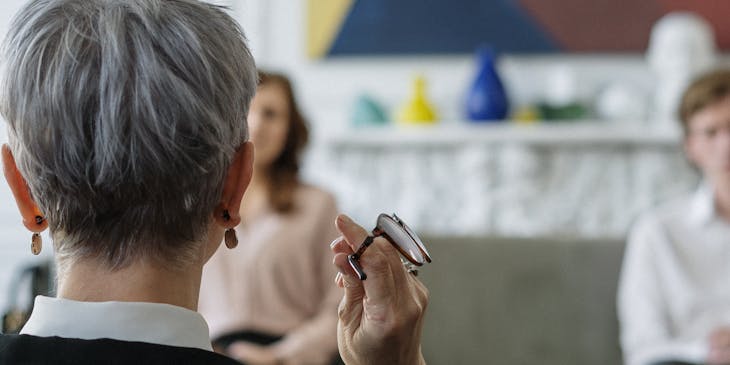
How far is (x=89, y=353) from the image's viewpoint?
896 mm

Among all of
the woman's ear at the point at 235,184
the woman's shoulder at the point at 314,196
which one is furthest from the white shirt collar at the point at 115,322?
the woman's shoulder at the point at 314,196

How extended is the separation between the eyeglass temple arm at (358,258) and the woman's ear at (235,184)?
0.13 m

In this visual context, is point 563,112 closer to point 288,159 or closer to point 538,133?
point 538,133

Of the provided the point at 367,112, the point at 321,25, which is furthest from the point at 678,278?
the point at 321,25

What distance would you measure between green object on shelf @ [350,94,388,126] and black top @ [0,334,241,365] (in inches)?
112

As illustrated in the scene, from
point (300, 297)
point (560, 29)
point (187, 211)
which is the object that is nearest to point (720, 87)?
point (560, 29)

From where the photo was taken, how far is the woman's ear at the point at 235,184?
40.7 inches

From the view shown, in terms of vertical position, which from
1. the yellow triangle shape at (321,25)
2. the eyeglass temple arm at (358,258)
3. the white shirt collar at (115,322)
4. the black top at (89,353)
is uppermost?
the yellow triangle shape at (321,25)

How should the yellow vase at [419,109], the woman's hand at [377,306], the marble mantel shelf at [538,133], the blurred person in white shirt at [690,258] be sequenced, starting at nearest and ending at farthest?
the woman's hand at [377,306], the blurred person in white shirt at [690,258], the marble mantel shelf at [538,133], the yellow vase at [419,109]

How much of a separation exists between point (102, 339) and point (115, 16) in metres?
0.30

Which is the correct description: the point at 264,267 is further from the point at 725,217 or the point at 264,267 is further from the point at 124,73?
the point at 124,73

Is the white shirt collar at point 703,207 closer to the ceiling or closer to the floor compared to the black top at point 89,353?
closer to the floor

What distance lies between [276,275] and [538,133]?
1.17m

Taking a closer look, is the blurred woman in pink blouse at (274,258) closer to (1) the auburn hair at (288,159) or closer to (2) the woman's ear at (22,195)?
(1) the auburn hair at (288,159)
